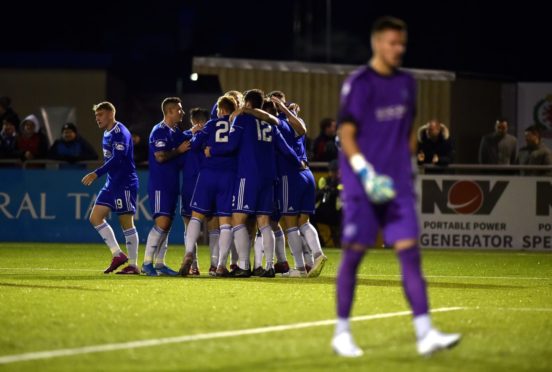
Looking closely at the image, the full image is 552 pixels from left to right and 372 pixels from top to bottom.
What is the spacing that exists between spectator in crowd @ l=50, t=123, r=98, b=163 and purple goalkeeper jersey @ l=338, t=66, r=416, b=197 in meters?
15.0

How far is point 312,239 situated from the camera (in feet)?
50.8

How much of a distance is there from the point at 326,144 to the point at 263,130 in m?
8.43

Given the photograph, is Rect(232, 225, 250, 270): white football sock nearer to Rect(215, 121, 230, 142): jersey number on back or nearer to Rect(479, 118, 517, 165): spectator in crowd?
Rect(215, 121, 230, 142): jersey number on back

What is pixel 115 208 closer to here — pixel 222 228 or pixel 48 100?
pixel 222 228

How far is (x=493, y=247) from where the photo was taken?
22344 mm

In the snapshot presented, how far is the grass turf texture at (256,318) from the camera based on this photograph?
819cm

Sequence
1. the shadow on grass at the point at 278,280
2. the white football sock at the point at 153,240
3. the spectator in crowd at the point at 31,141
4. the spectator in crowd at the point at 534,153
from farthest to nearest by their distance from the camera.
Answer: the spectator in crowd at the point at 31,141 < the spectator in crowd at the point at 534,153 < the white football sock at the point at 153,240 < the shadow on grass at the point at 278,280

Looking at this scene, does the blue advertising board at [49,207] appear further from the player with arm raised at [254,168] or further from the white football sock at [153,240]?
the player with arm raised at [254,168]

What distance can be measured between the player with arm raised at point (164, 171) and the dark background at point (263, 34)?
17.6 metres

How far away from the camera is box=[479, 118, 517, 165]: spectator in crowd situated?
24.1m

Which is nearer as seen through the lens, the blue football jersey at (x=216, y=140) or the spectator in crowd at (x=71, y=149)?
the blue football jersey at (x=216, y=140)

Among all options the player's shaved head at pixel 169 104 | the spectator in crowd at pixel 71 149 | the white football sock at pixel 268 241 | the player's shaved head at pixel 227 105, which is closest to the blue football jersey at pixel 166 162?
the player's shaved head at pixel 169 104

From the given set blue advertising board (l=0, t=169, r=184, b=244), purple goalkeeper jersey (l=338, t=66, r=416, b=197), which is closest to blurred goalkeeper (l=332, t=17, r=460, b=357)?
purple goalkeeper jersey (l=338, t=66, r=416, b=197)

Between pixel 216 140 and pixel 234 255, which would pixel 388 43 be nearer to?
pixel 216 140
